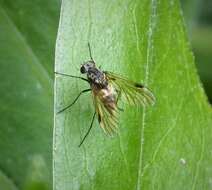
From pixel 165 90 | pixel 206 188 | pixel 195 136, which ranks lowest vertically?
pixel 206 188

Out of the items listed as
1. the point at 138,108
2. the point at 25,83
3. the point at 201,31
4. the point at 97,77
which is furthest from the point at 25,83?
the point at 201,31

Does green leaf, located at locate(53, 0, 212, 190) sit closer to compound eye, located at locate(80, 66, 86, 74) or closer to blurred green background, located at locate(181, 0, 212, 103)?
compound eye, located at locate(80, 66, 86, 74)

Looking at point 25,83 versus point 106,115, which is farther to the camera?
point 25,83

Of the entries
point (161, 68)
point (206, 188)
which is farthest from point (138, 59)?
point (206, 188)

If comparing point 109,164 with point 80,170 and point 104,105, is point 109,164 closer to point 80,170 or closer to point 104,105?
point 80,170

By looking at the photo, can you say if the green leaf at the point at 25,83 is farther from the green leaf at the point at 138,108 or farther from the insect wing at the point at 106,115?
the green leaf at the point at 138,108

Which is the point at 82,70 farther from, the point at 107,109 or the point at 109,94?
the point at 109,94

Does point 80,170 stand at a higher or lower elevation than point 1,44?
A: lower
